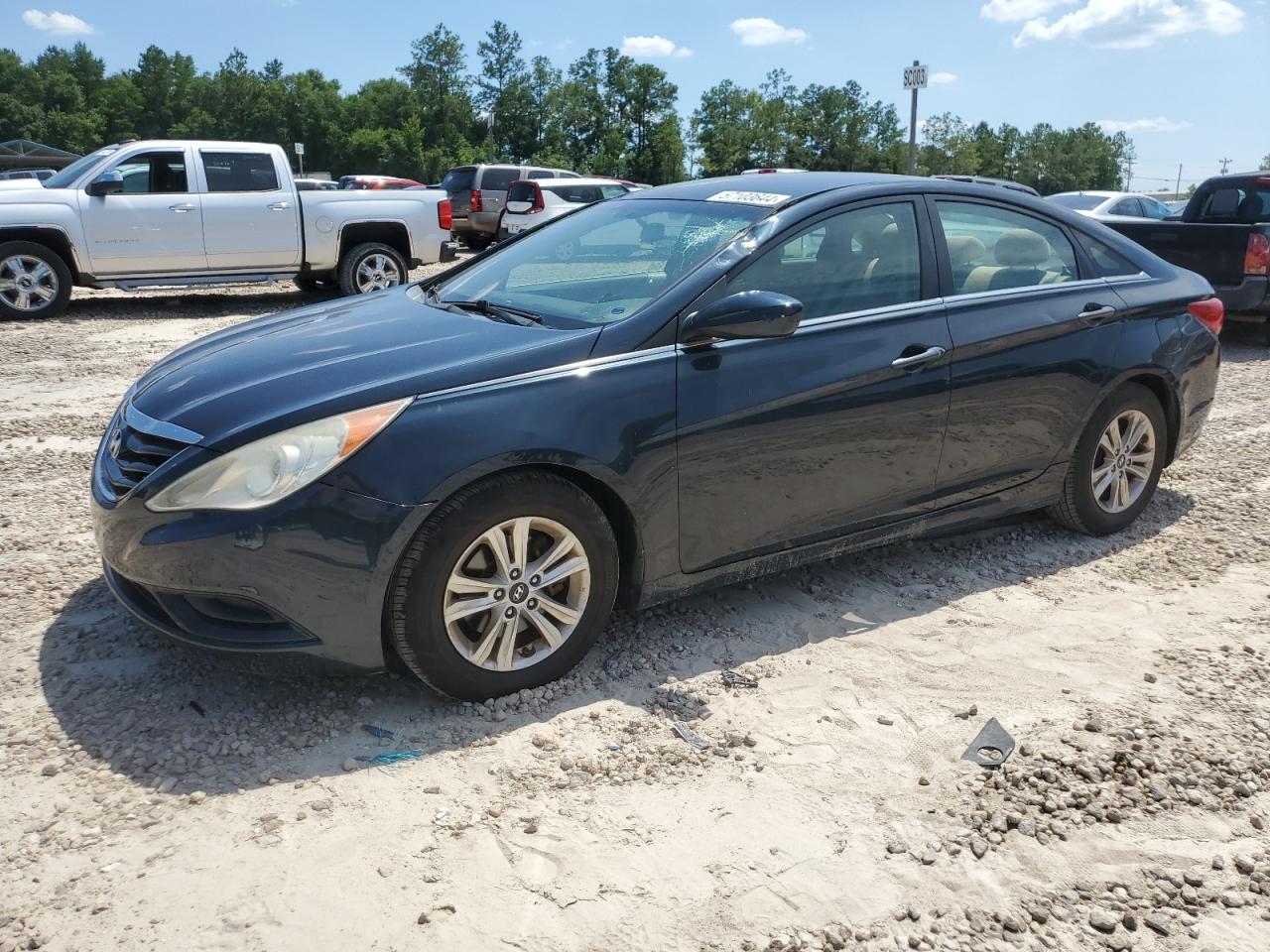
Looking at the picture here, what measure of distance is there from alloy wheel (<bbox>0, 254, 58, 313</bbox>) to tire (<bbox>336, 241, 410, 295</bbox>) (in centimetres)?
306

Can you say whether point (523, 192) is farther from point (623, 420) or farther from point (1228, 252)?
point (623, 420)

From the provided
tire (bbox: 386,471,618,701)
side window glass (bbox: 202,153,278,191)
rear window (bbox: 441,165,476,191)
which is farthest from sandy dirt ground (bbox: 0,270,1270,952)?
rear window (bbox: 441,165,476,191)

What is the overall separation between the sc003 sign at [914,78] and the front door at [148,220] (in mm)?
17754

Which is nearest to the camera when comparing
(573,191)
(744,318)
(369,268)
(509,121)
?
(744,318)

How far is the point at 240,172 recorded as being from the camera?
12305mm

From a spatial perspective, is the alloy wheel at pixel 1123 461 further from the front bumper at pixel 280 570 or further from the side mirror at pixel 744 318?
the front bumper at pixel 280 570

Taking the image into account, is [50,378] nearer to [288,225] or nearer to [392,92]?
[288,225]

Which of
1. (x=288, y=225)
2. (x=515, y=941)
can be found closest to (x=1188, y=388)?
(x=515, y=941)

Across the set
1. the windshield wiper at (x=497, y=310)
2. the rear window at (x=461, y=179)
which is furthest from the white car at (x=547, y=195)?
the windshield wiper at (x=497, y=310)

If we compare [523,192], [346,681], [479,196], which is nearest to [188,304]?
[523,192]

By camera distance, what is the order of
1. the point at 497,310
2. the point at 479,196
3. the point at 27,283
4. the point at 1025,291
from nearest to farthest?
the point at 497,310 → the point at 1025,291 → the point at 27,283 → the point at 479,196

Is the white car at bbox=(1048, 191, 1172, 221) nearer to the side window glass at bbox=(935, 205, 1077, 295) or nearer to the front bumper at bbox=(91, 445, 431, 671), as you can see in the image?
the side window glass at bbox=(935, 205, 1077, 295)

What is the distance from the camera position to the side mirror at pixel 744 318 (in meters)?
3.53

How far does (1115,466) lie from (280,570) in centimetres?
378
